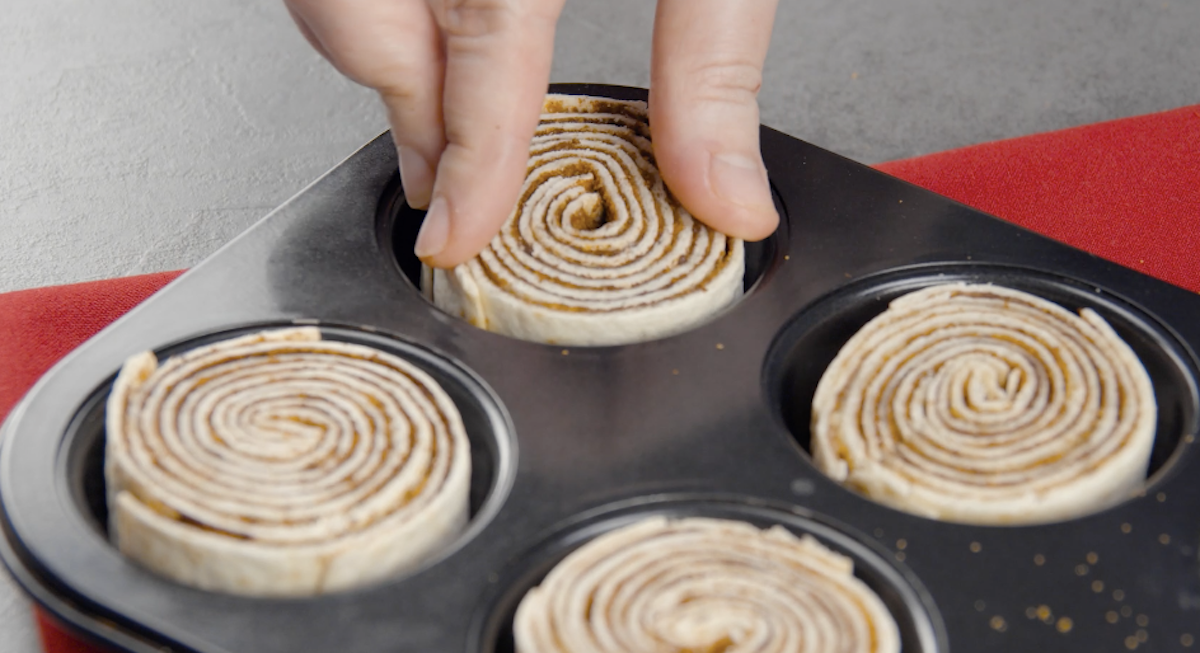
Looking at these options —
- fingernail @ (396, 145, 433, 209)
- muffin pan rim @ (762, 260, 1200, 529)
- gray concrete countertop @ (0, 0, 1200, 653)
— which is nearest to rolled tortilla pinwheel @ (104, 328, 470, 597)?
fingernail @ (396, 145, 433, 209)

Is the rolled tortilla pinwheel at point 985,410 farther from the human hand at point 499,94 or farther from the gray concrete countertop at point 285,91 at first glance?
the gray concrete countertop at point 285,91

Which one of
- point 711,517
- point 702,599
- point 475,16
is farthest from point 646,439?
point 475,16

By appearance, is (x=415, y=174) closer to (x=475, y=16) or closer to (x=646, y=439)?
(x=475, y=16)

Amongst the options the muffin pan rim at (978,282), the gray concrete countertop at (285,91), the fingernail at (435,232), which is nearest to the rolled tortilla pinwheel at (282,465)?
the fingernail at (435,232)

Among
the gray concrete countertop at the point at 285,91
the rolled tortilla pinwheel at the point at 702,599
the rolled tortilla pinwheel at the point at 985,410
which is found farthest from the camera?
the gray concrete countertop at the point at 285,91

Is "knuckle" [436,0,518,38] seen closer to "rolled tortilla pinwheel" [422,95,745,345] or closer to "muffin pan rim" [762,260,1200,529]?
"rolled tortilla pinwheel" [422,95,745,345]
